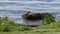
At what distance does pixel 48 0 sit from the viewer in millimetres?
33438

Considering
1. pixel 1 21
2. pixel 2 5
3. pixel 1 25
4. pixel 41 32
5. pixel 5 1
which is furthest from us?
pixel 5 1

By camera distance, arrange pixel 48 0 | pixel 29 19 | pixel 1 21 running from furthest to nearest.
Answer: pixel 48 0 → pixel 29 19 → pixel 1 21

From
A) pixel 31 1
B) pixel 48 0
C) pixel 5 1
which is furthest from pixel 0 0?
pixel 48 0

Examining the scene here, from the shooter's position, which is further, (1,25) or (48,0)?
(48,0)

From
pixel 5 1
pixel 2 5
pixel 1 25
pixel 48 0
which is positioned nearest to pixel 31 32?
pixel 1 25

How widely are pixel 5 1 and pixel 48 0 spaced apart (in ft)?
16.8

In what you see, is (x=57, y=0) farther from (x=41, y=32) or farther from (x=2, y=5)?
(x=41, y=32)

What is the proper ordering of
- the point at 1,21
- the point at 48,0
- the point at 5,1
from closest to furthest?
the point at 1,21
the point at 5,1
the point at 48,0

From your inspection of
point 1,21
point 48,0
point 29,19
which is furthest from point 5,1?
point 1,21

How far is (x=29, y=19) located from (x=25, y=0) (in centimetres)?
1126

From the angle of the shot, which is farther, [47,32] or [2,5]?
[2,5]

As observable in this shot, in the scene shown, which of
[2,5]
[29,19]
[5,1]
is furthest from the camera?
[5,1]

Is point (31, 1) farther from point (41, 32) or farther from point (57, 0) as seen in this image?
point (41, 32)

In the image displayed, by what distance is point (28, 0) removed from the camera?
32.6 m
